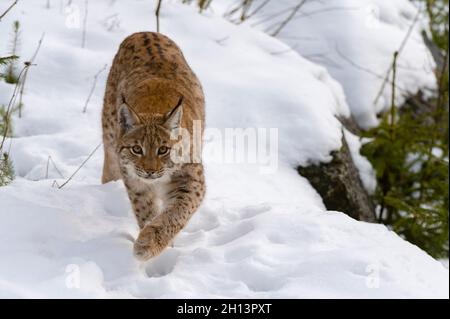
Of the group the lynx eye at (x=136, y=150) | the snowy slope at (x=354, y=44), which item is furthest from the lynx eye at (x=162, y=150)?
the snowy slope at (x=354, y=44)

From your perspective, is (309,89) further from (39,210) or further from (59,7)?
(39,210)

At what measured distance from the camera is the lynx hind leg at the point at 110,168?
17.1 ft

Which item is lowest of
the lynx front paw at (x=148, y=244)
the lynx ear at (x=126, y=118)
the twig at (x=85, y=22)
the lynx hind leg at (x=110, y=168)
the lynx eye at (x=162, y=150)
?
the twig at (x=85, y=22)

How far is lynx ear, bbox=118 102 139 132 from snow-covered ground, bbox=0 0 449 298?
0.64 meters

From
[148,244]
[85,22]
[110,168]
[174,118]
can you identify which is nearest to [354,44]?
[85,22]

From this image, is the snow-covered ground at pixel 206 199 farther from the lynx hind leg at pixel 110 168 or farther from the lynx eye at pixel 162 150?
the lynx eye at pixel 162 150

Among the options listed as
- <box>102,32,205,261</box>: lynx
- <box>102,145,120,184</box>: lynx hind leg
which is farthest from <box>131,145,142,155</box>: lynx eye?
<box>102,145,120,184</box>: lynx hind leg

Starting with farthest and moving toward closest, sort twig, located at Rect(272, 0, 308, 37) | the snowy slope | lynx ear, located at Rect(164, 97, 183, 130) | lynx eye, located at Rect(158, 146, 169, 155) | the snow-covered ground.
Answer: the snowy slope, twig, located at Rect(272, 0, 308, 37), lynx eye, located at Rect(158, 146, 169, 155), lynx ear, located at Rect(164, 97, 183, 130), the snow-covered ground

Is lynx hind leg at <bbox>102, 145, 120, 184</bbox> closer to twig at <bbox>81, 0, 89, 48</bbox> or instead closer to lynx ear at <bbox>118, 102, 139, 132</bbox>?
lynx ear at <bbox>118, 102, 139, 132</bbox>

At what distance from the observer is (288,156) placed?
259 inches

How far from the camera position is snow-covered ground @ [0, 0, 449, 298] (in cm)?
356

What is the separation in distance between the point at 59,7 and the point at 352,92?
12.3 feet

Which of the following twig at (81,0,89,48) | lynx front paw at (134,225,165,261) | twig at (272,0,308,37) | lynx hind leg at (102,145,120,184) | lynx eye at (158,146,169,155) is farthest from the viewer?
twig at (272,0,308,37)
